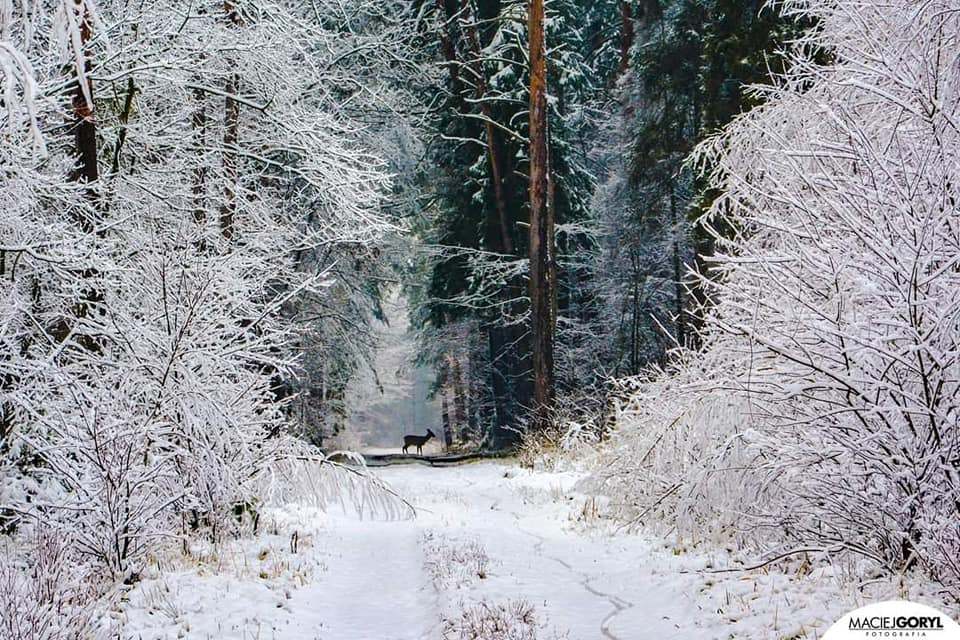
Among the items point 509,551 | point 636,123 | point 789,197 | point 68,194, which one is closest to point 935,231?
point 789,197

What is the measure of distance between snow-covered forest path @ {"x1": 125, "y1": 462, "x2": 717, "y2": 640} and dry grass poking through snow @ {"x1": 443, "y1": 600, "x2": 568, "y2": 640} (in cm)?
5

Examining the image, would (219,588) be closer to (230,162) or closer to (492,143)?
(230,162)

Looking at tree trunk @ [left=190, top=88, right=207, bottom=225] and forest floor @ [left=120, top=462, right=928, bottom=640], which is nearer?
forest floor @ [left=120, top=462, right=928, bottom=640]

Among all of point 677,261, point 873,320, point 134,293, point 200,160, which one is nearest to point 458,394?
point 677,261

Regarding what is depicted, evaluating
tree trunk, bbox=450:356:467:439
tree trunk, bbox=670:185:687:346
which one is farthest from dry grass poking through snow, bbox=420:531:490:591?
tree trunk, bbox=450:356:467:439

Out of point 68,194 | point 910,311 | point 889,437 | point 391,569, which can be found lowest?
point 391,569

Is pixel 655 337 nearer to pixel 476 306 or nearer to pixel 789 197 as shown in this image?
pixel 476 306

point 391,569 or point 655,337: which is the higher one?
point 655,337

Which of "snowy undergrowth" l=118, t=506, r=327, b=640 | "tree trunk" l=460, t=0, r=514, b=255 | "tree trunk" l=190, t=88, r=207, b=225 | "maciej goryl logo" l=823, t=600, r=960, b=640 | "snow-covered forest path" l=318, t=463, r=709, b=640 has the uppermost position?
"tree trunk" l=460, t=0, r=514, b=255

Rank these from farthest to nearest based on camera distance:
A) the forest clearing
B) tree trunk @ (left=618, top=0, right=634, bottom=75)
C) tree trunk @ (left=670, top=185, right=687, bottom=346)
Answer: tree trunk @ (left=618, top=0, right=634, bottom=75), tree trunk @ (left=670, top=185, right=687, bottom=346), the forest clearing

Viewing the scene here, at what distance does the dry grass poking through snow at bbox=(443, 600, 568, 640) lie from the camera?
15.9 ft

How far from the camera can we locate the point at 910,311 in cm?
440

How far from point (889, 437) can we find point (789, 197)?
158 cm

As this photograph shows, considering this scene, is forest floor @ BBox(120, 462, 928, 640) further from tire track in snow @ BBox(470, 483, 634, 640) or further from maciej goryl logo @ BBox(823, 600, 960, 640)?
maciej goryl logo @ BBox(823, 600, 960, 640)
